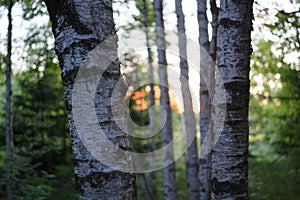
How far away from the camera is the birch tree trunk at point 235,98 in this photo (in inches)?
96.3

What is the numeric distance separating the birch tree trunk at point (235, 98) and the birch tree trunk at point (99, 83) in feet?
2.91

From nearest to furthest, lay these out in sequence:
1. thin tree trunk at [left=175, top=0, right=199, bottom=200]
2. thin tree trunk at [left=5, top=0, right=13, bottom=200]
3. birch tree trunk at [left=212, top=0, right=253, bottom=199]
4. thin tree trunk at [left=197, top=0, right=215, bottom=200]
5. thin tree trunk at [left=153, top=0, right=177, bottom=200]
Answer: birch tree trunk at [left=212, top=0, right=253, bottom=199], thin tree trunk at [left=197, top=0, right=215, bottom=200], thin tree trunk at [left=175, top=0, right=199, bottom=200], thin tree trunk at [left=153, top=0, right=177, bottom=200], thin tree trunk at [left=5, top=0, right=13, bottom=200]

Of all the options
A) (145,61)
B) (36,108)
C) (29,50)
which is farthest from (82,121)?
(36,108)

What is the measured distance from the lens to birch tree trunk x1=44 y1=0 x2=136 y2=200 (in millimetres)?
1744

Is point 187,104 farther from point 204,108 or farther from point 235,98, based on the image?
point 235,98

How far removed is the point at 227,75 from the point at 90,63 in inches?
42.7

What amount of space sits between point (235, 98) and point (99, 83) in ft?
3.54

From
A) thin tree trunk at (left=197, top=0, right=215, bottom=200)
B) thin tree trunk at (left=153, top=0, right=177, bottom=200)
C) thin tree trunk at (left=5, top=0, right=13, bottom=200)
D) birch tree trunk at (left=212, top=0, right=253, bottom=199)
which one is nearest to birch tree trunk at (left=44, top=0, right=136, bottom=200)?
birch tree trunk at (left=212, top=0, right=253, bottom=199)

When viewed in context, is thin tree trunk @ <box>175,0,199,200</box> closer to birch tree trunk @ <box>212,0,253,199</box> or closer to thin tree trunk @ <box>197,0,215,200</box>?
thin tree trunk @ <box>197,0,215,200</box>

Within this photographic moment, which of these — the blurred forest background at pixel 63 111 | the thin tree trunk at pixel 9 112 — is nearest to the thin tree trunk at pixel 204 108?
the blurred forest background at pixel 63 111

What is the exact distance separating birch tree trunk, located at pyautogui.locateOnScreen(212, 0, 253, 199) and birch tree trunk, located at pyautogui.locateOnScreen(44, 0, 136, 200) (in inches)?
34.9

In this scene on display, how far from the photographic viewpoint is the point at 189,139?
6.00 metres

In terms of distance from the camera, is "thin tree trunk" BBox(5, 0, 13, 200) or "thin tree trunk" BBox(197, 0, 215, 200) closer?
"thin tree trunk" BBox(197, 0, 215, 200)

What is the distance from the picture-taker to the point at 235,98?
2445mm
